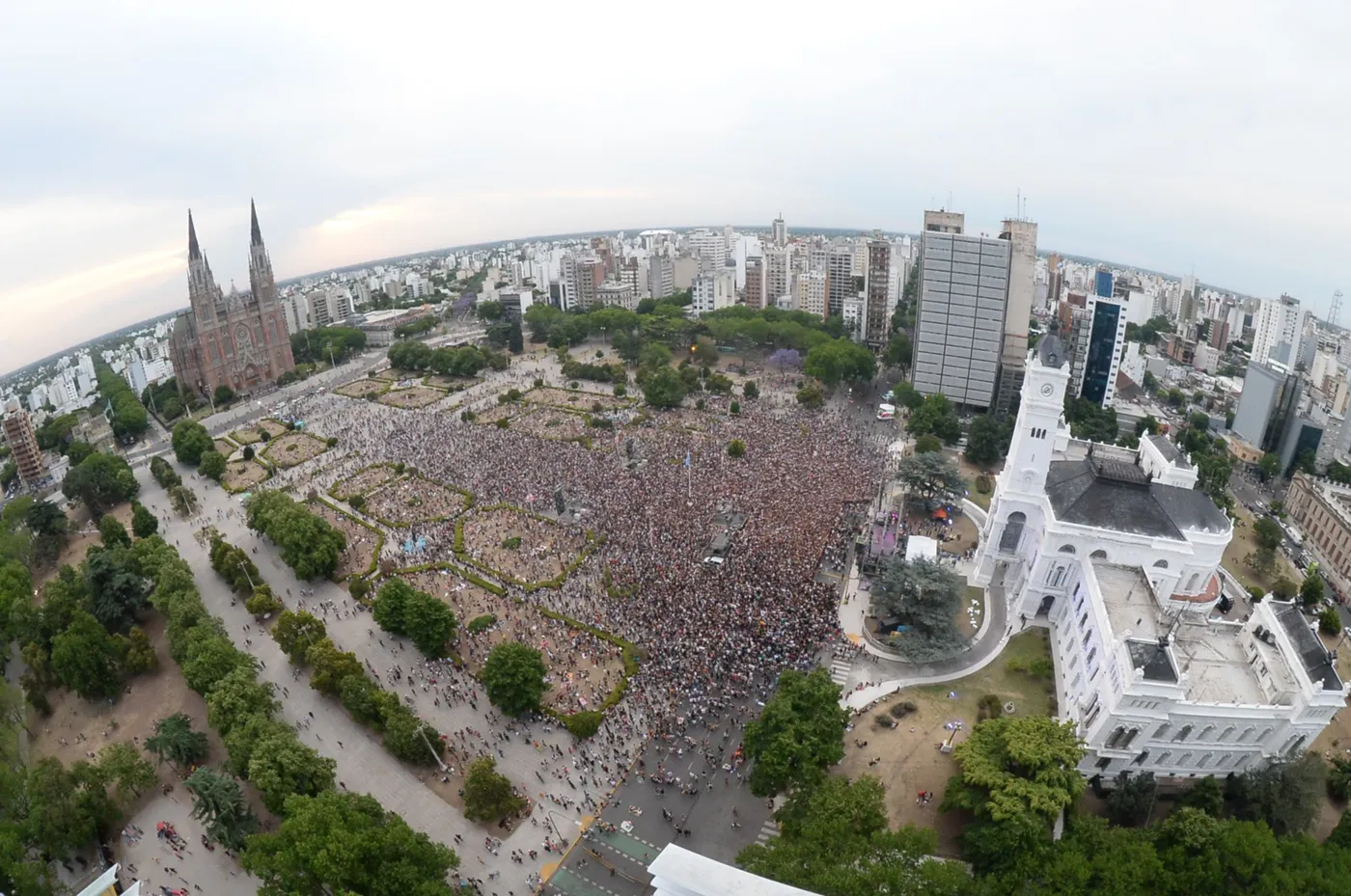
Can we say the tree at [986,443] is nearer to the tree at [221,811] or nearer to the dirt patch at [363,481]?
the dirt patch at [363,481]

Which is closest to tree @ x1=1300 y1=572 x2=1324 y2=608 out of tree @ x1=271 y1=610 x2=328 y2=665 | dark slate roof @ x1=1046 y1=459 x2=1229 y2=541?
dark slate roof @ x1=1046 y1=459 x2=1229 y2=541

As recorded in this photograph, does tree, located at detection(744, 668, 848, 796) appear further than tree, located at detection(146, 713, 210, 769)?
No

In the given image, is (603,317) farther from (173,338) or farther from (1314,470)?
(1314,470)

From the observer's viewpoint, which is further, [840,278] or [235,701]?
[840,278]

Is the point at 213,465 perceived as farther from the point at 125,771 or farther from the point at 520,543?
the point at 125,771

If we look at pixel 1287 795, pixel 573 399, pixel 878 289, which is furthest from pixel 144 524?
pixel 878 289

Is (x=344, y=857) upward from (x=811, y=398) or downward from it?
downward

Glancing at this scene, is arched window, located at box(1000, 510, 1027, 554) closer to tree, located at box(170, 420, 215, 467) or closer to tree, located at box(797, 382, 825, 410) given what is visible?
tree, located at box(797, 382, 825, 410)
